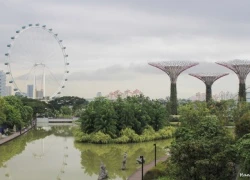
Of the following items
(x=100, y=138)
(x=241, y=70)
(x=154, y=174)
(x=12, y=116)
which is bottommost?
(x=154, y=174)

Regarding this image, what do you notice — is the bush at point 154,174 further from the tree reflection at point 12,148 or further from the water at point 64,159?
the tree reflection at point 12,148

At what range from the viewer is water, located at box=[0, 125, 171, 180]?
→ 763 inches

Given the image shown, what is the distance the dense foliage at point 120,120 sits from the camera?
109 ft

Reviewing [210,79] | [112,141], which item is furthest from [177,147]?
[210,79]

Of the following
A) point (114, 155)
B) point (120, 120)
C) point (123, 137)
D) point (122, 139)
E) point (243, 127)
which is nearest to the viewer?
point (243, 127)

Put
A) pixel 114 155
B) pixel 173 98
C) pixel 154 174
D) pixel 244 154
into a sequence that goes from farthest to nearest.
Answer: pixel 173 98, pixel 114 155, pixel 154 174, pixel 244 154

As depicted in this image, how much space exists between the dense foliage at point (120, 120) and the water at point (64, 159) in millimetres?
1668

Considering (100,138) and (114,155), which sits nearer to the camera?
(114,155)

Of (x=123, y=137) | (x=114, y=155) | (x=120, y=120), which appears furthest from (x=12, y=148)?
(x=120, y=120)

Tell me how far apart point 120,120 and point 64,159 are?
10791 mm

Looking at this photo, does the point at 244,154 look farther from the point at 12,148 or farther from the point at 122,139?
the point at 122,139

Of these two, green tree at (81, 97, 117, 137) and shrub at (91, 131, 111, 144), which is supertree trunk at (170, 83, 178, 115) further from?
shrub at (91, 131, 111, 144)

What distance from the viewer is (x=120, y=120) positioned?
3447 cm

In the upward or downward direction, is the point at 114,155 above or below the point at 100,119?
below
